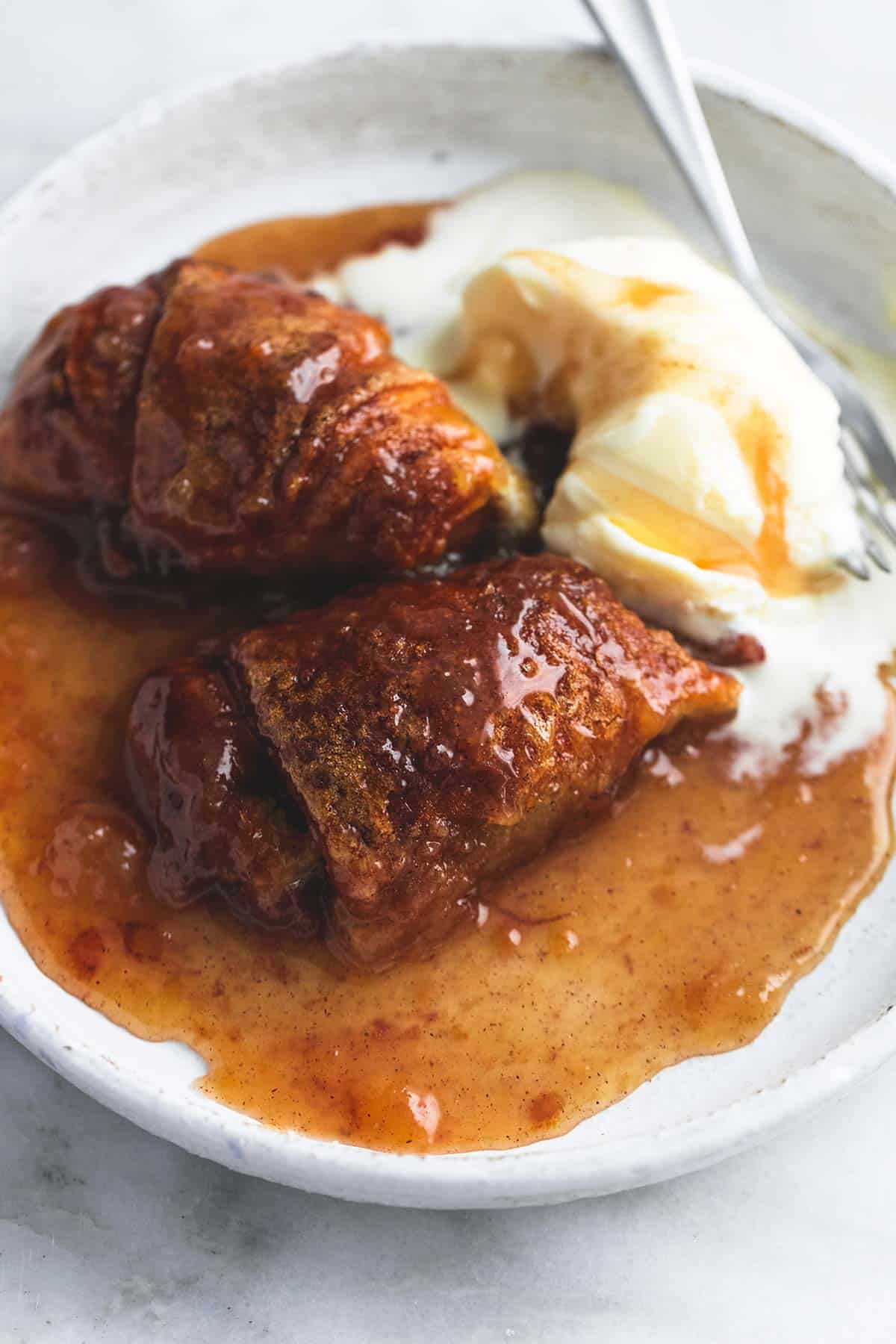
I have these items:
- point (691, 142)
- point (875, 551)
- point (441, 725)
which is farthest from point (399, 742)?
point (691, 142)

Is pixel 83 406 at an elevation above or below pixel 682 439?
above

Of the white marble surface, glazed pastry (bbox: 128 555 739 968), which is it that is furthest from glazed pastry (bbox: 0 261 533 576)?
the white marble surface

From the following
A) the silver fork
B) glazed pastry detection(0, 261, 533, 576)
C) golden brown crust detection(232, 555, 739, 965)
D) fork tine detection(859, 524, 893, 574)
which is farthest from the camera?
the silver fork

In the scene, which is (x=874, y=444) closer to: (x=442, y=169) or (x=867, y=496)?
(x=867, y=496)

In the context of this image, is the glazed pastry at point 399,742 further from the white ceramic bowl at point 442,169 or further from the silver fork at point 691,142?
the silver fork at point 691,142

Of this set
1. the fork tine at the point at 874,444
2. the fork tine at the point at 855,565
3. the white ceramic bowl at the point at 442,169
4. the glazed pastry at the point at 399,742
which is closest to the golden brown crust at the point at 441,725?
the glazed pastry at the point at 399,742

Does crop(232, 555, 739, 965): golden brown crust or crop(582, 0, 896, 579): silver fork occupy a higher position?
crop(582, 0, 896, 579): silver fork

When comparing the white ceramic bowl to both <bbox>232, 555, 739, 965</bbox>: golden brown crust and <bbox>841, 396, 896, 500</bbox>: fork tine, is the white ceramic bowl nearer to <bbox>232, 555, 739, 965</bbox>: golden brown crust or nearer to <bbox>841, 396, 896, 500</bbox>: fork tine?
<bbox>841, 396, 896, 500</bbox>: fork tine
